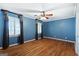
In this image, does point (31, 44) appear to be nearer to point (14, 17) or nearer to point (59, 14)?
point (14, 17)

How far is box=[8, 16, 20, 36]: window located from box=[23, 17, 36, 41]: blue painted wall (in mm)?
157

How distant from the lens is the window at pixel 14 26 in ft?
5.81

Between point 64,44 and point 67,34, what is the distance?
30 centimetres

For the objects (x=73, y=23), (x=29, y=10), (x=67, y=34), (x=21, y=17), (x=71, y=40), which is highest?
(x=29, y=10)

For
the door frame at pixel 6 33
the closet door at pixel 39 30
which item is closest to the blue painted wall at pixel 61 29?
the closet door at pixel 39 30

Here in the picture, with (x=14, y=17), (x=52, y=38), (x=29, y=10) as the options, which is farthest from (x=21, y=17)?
(x=52, y=38)

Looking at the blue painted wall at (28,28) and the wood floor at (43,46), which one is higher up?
the blue painted wall at (28,28)

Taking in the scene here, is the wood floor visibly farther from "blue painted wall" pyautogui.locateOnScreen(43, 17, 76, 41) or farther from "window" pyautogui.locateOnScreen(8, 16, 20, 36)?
"window" pyautogui.locateOnScreen(8, 16, 20, 36)

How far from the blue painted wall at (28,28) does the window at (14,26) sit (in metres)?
0.16

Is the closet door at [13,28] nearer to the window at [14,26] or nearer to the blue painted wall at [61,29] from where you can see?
the window at [14,26]

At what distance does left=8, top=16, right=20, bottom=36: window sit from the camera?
5.81 ft

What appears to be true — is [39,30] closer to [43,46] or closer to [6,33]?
[43,46]

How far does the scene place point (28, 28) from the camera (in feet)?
6.40

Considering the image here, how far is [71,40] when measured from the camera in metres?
1.80
